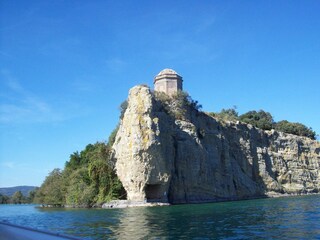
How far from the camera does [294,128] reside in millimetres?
81938

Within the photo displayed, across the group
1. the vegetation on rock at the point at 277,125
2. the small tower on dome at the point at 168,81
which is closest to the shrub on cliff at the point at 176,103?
the small tower on dome at the point at 168,81

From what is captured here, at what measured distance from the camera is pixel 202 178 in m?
47.8

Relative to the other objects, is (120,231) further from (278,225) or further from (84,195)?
(84,195)

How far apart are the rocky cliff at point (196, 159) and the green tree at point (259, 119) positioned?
320 inches

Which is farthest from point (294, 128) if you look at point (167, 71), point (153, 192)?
point (153, 192)

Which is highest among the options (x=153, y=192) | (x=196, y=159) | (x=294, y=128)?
(x=294, y=128)

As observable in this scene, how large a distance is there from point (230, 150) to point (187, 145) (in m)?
14.6

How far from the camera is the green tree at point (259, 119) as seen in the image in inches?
3066

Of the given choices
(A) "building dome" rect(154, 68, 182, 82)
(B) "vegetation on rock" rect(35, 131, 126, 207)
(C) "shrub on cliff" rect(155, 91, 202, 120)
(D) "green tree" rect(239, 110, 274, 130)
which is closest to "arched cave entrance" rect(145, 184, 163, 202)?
(B) "vegetation on rock" rect(35, 131, 126, 207)

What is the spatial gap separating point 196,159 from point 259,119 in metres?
41.2

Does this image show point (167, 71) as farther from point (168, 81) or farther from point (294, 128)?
point (294, 128)

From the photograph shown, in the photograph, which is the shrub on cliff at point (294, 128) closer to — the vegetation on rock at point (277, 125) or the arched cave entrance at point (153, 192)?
the vegetation on rock at point (277, 125)

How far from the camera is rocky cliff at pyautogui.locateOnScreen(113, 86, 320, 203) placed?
4162 cm

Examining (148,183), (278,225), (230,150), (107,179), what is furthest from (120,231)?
(230,150)
